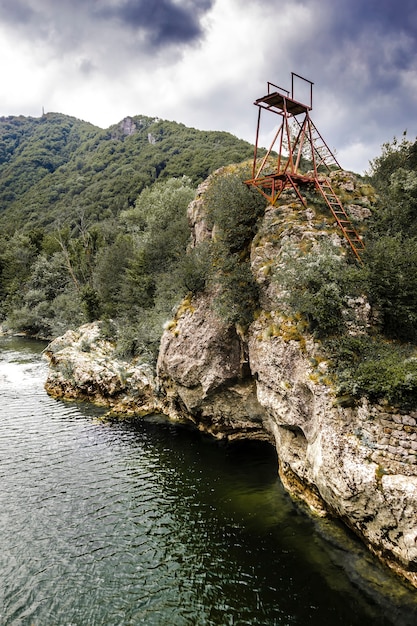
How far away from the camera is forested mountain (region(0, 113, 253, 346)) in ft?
114

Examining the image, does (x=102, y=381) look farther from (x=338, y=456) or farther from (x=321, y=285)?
(x=338, y=456)

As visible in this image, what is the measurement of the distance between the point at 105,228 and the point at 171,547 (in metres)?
60.9

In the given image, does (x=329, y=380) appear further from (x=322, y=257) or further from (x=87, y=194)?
(x=87, y=194)

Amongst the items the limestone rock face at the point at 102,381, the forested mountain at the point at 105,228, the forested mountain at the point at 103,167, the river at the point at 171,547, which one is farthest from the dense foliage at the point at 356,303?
the forested mountain at the point at 103,167

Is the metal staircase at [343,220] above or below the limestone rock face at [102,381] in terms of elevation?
above

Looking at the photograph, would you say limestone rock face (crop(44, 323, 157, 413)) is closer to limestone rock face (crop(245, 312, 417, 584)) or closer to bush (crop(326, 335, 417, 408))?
limestone rock face (crop(245, 312, 417, 584))

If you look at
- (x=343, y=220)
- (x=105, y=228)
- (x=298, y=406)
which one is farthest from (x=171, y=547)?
(x=105, y=228)

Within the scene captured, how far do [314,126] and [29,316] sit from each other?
158 ft

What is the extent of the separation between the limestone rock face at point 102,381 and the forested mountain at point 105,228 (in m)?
2.84

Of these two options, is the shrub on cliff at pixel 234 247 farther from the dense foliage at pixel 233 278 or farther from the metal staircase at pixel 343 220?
the metal staircase at pixel 343 220

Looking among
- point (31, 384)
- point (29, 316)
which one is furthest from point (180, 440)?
point (29, 316)

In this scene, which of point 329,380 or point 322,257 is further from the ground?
point 322,257

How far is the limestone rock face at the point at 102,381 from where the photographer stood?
938 inches

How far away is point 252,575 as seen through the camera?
10.1 meters
